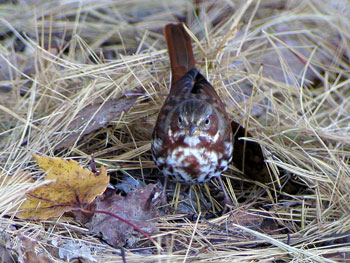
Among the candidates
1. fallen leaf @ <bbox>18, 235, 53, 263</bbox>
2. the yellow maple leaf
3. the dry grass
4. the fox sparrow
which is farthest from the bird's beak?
fallen leaf @ <bbox>18, 235, 53, 263</bbox>

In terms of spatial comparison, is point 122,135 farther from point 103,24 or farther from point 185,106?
point 103,24

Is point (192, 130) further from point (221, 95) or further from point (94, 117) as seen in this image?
point (221, 95)

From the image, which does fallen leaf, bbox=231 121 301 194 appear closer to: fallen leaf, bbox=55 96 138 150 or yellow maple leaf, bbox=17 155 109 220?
fallen leaf, bbox=55 96 138 150

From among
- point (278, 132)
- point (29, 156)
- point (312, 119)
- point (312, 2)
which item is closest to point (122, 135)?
point (29, 156)

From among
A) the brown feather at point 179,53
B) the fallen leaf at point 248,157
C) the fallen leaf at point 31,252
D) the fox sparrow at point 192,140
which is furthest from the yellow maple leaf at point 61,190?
the brown feather at point 179,53

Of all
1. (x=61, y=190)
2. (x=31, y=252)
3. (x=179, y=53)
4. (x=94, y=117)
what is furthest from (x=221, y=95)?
(x=31, y=252)

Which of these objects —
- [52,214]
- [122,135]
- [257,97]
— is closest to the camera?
[52,214]
